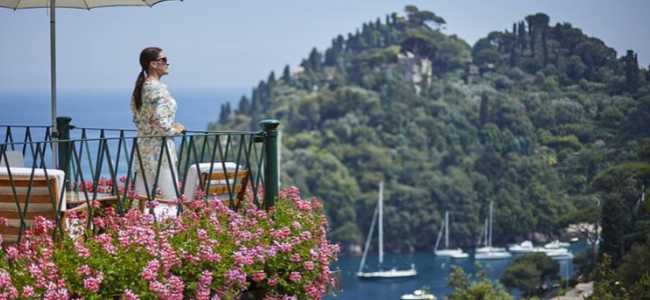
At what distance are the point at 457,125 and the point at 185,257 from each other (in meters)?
A: 76.2

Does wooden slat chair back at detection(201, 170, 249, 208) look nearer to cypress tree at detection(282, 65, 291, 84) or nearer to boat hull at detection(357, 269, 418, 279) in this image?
boat hull at detection(357, 269, 418, 279)

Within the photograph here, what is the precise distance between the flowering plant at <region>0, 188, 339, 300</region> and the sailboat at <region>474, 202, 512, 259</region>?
221 feet

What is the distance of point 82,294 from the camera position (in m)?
4.11

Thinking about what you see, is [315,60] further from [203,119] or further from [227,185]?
[227,185]

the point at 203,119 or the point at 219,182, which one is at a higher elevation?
the point at 219,182

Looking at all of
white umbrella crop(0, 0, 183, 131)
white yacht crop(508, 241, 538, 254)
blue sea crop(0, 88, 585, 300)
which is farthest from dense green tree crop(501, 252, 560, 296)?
white umbrella crop(0, 0, 183, 131)

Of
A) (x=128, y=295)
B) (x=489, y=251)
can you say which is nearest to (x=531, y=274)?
(x=489, y=251)

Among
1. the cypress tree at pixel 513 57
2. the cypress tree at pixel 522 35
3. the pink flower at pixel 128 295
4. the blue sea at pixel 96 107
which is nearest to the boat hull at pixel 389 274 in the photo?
the blue sea at pixel 96 107

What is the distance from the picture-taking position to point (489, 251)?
236ft

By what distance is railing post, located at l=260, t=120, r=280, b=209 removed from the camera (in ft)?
17.7

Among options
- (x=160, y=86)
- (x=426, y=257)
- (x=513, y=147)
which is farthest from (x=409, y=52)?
(x=160, y=86)

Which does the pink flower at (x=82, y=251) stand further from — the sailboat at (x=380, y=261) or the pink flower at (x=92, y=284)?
the sailboat at (x=380, y=261)

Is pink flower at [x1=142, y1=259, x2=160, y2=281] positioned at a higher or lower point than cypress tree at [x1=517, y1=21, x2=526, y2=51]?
lower

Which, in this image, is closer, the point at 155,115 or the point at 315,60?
the point at 155,115
